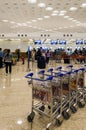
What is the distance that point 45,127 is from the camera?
151 inches

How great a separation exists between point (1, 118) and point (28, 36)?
75.1 ft

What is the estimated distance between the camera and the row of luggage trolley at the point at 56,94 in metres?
3.80

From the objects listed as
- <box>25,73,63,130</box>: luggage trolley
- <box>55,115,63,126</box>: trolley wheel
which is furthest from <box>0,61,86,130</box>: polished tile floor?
<box>25,73,63,130</box>: luggage trolley

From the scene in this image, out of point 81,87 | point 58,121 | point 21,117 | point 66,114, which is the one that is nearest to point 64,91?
point 66,114

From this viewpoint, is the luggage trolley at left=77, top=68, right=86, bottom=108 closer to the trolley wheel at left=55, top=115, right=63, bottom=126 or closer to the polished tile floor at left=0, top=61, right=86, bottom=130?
the polished tile floor at left=0, top=61, right=86, bottom=130

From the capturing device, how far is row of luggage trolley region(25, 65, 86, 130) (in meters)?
3.80

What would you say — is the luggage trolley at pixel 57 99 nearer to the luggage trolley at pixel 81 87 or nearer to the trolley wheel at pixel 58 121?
the trolley wheel at pixel 58 121

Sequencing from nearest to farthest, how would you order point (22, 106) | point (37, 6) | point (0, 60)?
point (22, 106) → point (37, 6) → point (0, 60)

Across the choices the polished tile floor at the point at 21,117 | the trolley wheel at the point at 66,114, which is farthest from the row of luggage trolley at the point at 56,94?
the polished tile floor at the point at 21,117

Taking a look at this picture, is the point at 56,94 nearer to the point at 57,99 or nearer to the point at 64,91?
the point at 57,99

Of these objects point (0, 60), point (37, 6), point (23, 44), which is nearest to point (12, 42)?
point (23, 44)

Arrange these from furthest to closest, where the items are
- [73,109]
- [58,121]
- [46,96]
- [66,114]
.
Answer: [73,109]
[66,114]
[58,121]
[46,96]

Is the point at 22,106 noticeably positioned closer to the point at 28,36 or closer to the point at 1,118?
the point at 1,118

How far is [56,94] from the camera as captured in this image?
409 cm
